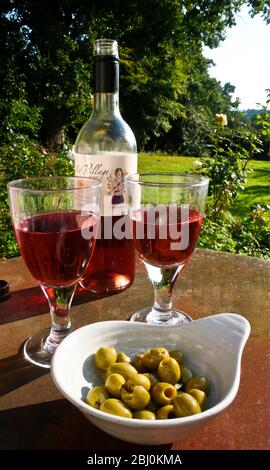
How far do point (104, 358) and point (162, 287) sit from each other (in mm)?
262

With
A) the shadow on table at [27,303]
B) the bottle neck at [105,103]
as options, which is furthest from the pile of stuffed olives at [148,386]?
the bottle neck at [105,103]

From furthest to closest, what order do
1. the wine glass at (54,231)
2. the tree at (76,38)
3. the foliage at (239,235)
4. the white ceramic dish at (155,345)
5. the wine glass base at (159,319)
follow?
1. the tree at (76,38)
2. the foliage at (239,235)
3. the wine glass base at (159,319)
4. the wine glass at (54,231)
5. the white ceramic dish at (155,345)

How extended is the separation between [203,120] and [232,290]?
13.3m

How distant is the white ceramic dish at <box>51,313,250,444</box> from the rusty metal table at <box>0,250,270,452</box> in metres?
0.04

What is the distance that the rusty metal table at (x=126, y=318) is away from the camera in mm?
488

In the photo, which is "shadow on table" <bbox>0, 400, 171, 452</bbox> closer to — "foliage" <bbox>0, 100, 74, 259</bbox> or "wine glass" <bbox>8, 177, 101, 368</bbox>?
"wine glass" <bbox>8, 177, 101, 368</bbox>

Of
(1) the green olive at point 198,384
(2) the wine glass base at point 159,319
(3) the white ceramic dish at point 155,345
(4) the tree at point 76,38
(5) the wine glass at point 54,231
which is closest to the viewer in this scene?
(3) the white ceramic dish at point 155,345

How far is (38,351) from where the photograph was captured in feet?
2.19

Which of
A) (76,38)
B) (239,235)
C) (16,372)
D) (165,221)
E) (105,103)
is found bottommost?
(239,235)

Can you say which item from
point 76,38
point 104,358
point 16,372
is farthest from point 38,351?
point 76,38

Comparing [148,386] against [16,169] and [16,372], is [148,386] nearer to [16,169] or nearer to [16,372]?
[16,372]

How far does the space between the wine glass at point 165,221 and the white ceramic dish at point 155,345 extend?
0.49 feet

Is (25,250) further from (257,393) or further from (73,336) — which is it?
(257,393)

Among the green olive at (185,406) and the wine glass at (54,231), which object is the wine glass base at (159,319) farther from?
the green olive at (185,406)
